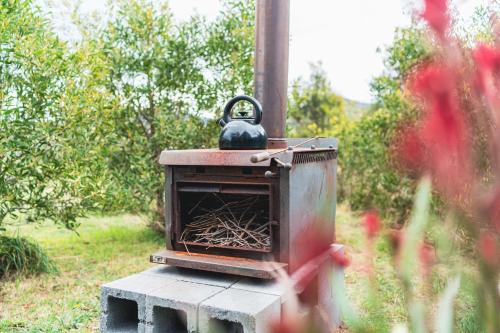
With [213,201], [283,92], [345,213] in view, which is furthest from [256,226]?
[345,213]

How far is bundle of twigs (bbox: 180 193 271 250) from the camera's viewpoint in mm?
2240

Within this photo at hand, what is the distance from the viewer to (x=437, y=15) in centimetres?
41

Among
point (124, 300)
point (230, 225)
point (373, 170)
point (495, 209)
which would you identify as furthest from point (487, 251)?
point (373, 170)

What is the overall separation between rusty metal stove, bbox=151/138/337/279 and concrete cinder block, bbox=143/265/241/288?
7cm

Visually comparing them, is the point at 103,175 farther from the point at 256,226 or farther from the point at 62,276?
the point at 256,226

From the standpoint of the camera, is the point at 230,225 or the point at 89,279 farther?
the point at 89,279

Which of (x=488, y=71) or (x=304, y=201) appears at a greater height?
(x=488, y=71)

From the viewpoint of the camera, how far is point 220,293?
6.43ft

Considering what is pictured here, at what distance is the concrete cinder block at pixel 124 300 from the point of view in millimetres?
1990

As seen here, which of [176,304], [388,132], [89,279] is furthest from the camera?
[388,132]

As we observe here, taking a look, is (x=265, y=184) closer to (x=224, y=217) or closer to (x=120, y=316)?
(x=224, y=217)

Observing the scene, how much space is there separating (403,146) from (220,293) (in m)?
1.66

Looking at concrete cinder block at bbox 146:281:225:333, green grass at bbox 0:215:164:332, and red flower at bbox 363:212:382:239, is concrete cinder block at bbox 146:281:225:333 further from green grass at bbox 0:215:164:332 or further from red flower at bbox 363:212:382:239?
red flower at bbox 363:212:382:239

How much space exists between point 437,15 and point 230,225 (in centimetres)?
201
